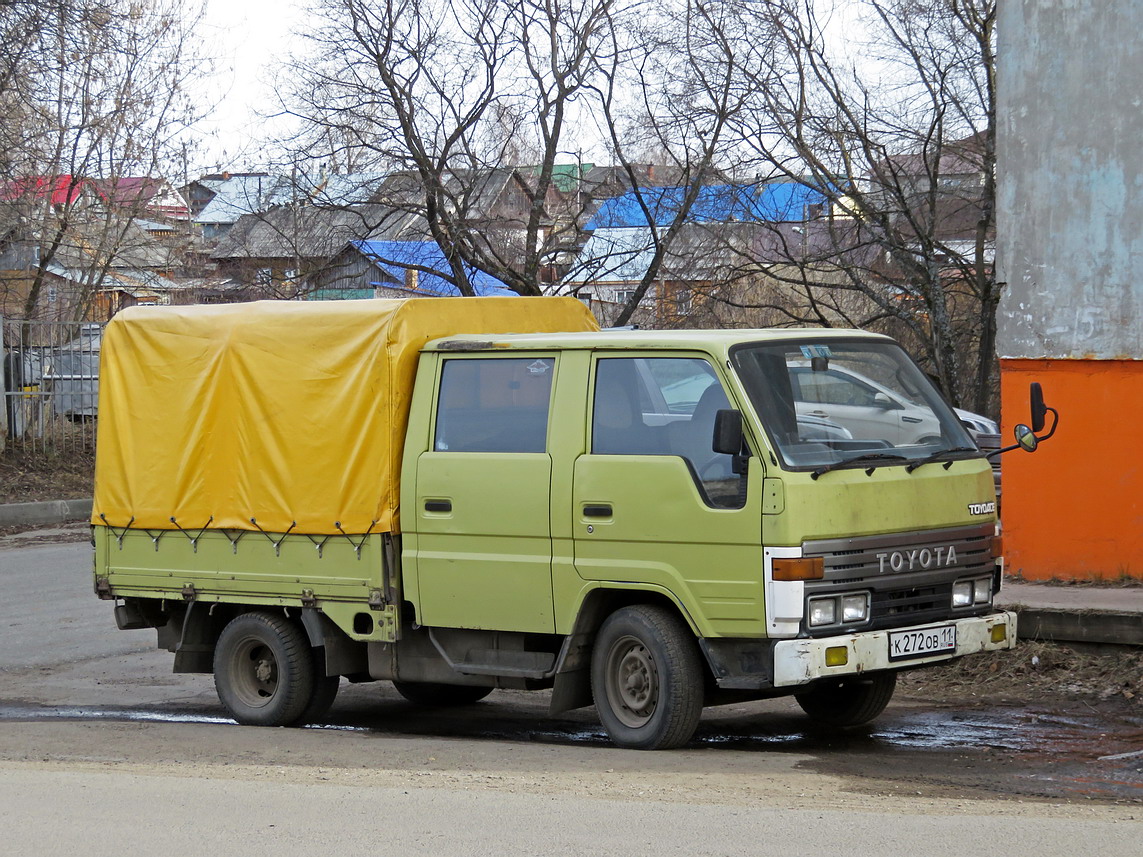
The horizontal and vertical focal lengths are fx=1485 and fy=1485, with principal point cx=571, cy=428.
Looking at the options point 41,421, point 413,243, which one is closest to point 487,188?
point 413,243

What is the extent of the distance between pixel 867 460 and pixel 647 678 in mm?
1473

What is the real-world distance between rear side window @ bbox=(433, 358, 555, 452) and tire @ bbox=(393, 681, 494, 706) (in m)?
2.20

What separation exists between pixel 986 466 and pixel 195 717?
4.98 metres

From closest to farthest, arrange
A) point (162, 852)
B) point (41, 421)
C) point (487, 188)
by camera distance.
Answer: point (162, 852) < point (487, 188) < point (41, 421)

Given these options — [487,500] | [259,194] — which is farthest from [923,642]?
[259,194]

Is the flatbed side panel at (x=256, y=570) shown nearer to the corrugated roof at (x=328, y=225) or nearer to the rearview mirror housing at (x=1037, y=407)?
the rearview mirror housing at (x=1037, y=407)

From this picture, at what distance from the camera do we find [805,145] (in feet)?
61.2

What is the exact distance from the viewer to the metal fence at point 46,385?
916 inches

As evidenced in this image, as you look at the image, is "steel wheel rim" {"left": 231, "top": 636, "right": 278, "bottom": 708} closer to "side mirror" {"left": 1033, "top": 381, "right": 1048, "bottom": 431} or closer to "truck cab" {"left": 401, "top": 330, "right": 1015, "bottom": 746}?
"truck cab" {"left": 401, "top": 330, "right": 1015, "bottom": 746}

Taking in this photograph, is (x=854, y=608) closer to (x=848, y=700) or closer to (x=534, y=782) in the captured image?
(x=848, y=700)

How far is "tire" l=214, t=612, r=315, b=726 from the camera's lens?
27.7 ft

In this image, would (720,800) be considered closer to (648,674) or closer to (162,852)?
(648,674)

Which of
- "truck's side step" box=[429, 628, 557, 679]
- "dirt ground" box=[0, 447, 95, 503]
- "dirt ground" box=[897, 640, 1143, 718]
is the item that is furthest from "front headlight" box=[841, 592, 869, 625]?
"dirt ground" box=[0, 447, 95, 503]

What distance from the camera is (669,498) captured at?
22.6 ft
